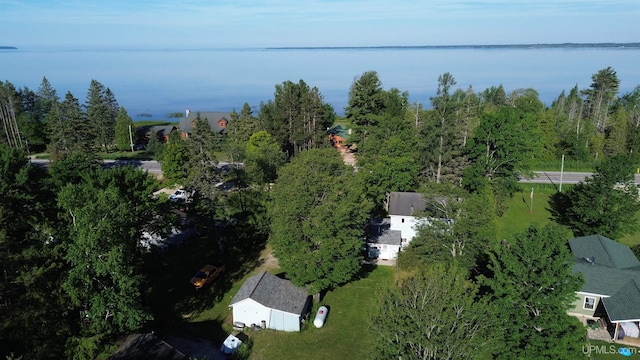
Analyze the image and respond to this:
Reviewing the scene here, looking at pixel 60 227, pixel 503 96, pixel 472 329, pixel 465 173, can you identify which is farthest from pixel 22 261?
pixel 503 96

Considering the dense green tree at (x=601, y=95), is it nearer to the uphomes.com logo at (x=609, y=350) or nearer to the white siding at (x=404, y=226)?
the white siding at (x=404, y=226)

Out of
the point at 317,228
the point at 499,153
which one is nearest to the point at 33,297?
the point at 317,228

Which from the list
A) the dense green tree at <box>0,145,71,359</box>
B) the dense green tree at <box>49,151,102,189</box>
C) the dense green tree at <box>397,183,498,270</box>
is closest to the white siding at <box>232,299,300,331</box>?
the dense green tree at <box>397,183,498,270</box>

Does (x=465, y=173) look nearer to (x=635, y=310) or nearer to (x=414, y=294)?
(x=635, y=310)

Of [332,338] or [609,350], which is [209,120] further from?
[609,350]

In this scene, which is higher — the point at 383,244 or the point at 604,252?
the point at 604,252

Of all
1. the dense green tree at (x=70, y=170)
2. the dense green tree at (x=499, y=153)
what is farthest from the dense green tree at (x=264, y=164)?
the dense green tree at (x=499, y=153)
